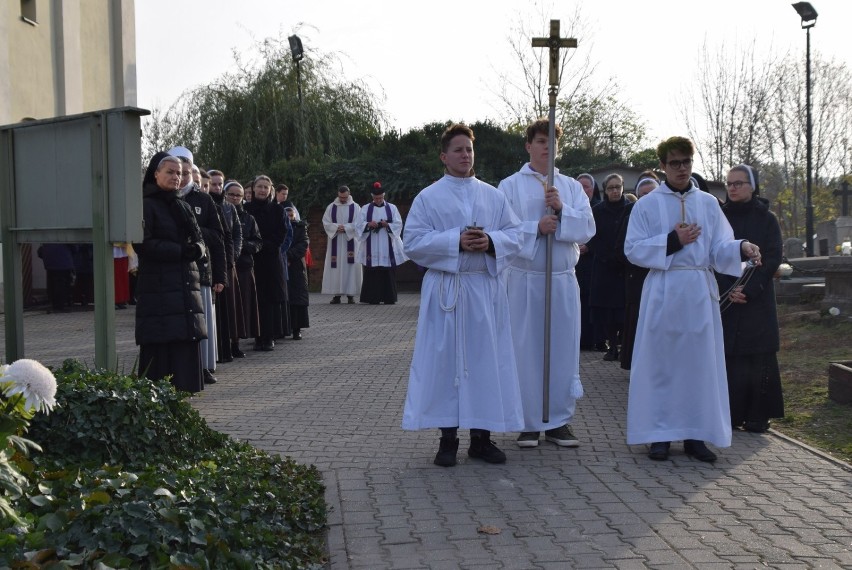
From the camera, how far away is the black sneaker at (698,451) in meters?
7.35

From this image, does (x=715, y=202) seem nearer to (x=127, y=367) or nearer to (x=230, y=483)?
(x=230, y=483)

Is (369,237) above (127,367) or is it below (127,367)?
above

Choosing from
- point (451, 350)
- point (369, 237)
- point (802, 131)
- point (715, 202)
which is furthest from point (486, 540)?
point (802, 131)

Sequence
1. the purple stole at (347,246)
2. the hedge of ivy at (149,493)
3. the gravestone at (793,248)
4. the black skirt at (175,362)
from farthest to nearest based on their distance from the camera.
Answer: the gravestone at (793,248)
the purple stole at (347,246)
the black skirt at (175,362)
the hedge of ivy at (149,493)

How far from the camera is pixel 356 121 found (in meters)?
37.1

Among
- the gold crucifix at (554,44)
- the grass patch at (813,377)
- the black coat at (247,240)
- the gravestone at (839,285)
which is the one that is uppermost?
the gold crucifix at (554,44)

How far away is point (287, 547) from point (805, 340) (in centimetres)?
1140

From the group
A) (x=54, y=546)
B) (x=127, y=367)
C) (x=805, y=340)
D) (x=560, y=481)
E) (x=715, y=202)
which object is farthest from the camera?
(x=805, y=340)

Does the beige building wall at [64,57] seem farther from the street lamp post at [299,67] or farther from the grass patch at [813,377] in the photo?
Result: the grass patch at [813,377]

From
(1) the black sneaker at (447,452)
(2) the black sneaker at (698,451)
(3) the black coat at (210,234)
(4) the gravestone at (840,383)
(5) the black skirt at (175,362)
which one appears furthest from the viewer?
(3) the black coat at (210,234)

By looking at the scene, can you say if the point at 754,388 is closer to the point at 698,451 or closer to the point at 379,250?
the point at 698,451

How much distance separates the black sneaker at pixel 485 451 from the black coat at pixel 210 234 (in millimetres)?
4470

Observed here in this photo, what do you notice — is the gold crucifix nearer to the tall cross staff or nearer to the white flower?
the tall cross staff

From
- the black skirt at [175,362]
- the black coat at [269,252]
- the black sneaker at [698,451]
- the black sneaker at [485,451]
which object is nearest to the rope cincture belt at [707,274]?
the black sneaker at [698,451]
